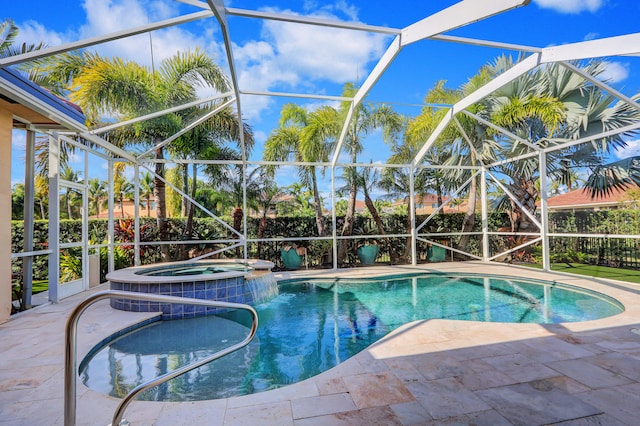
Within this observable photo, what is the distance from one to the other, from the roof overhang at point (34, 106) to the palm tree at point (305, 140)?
5582mm

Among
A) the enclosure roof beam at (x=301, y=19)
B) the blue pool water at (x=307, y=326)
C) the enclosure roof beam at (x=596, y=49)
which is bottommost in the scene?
the blue pool water at (x=307, y=326)

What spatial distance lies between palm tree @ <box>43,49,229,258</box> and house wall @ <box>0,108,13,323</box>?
1717 millimetres

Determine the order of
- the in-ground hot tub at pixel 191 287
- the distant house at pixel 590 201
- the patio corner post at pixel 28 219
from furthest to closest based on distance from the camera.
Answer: the distant house at pixel 590 201 → the in-ground hot tub at pixel 191 287 → the patio corner post at pixel 28 219

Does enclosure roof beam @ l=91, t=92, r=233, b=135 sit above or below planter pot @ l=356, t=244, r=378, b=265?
above

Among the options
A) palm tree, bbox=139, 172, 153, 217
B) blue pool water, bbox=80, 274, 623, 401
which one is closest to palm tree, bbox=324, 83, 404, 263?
blue pool water, bbox=80, 274, 623, 401

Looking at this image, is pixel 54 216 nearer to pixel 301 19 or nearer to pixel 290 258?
pixel 301 19

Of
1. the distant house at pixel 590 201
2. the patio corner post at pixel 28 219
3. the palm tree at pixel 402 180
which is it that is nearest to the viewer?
the patio corner post at pixel 28 219

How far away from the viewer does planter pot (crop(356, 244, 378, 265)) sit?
10.8 m

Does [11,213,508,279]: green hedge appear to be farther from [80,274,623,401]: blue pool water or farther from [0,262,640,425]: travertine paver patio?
[0,262,640,425]: travertine paver patio

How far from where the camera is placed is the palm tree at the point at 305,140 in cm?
970

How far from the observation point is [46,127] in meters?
5.62

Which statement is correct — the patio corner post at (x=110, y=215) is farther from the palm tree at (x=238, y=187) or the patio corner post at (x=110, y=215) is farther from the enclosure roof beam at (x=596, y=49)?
the enclosure roof beam at (x=596, y=49)

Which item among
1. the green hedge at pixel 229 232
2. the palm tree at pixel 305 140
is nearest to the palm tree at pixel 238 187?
the palm tree at pixel 305 140

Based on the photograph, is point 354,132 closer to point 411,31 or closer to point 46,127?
point 411,31
